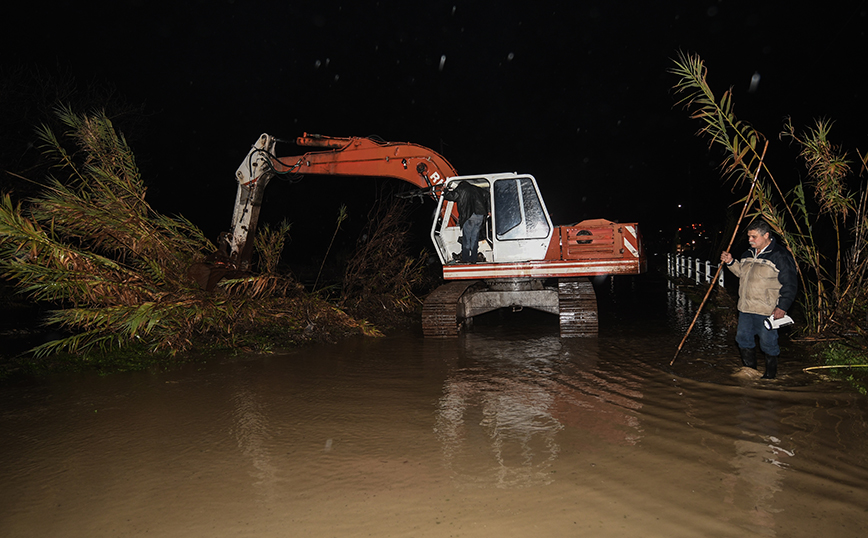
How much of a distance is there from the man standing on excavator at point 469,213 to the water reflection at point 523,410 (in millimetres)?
2466

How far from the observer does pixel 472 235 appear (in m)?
10.2

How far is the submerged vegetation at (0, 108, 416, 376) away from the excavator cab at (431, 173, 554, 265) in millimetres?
2735

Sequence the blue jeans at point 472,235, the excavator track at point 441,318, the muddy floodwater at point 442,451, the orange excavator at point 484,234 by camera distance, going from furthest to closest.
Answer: the blue jeans at point 472,235 → the orange excavator at point 484,234 → the excavator track at point 441,318 → the muddy floodwater at point 442,451

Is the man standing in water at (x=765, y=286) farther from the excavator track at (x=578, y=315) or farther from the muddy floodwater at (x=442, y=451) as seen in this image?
the excavator track at (x=578, y=315)

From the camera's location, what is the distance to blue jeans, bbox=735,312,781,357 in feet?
20.2

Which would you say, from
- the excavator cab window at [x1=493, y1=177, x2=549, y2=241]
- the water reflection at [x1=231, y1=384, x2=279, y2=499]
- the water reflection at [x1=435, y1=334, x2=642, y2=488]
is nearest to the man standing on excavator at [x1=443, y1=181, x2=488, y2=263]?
the excavator cab window at [x1=493, y1=177, x2=549, y2=241]

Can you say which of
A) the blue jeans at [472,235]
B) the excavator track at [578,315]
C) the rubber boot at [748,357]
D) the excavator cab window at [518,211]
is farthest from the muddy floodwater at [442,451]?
the excavator cab window at [518,211]

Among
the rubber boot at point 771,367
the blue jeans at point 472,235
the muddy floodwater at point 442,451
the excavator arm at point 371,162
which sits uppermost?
the excavator arm at point 371,162

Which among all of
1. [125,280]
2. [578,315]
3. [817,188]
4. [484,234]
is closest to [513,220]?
[484,234]

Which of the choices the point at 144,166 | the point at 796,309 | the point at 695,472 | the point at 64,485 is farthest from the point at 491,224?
the point at 144,166

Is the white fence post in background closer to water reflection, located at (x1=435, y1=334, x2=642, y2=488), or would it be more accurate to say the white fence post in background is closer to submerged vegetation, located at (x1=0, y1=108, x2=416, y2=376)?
water reflection, located at (x1=435, y1=334, x2=642, y2=488)

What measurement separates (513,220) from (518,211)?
0.18 meters

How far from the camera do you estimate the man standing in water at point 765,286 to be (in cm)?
603

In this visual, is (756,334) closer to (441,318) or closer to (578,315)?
(578,315)
